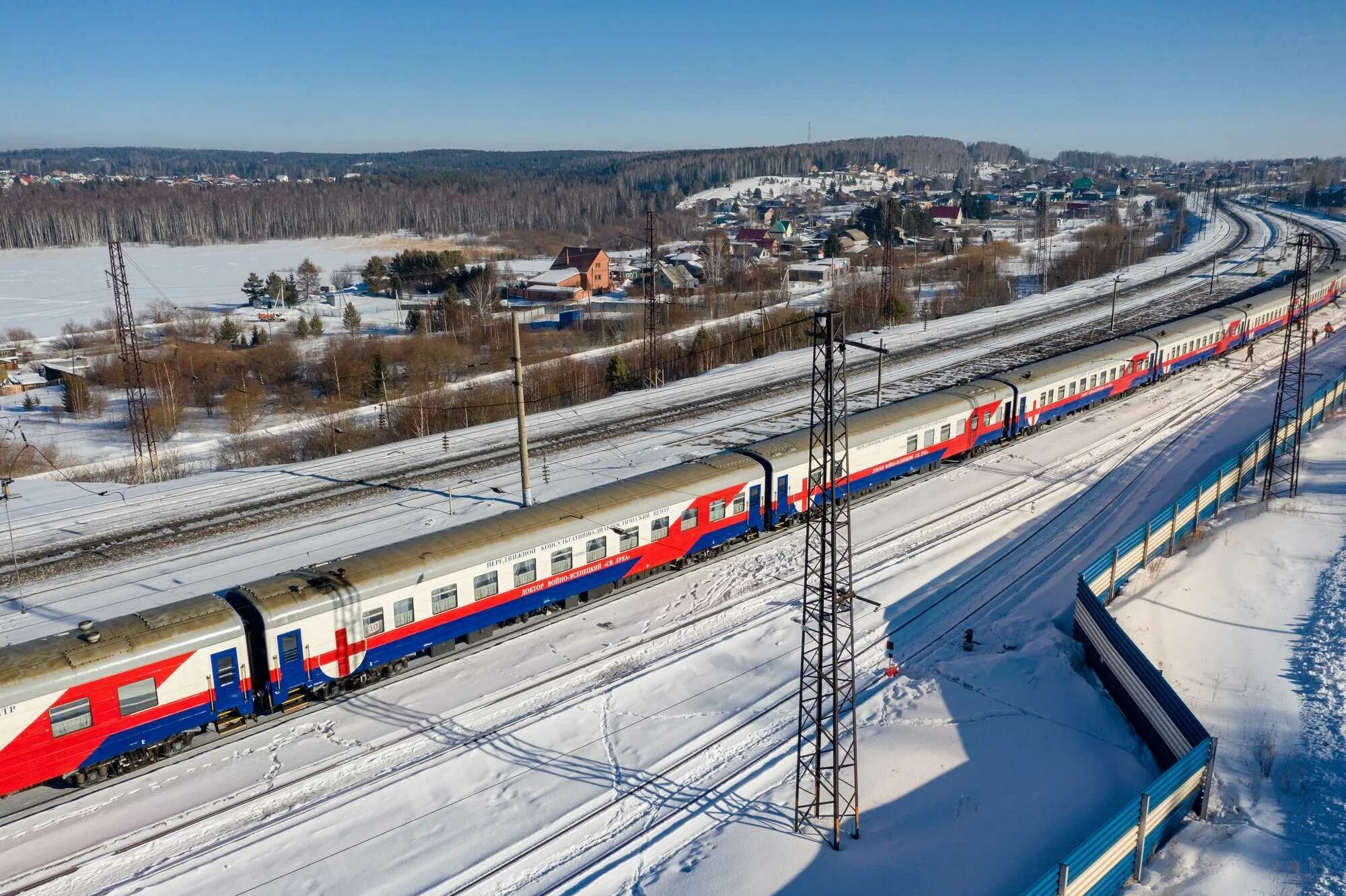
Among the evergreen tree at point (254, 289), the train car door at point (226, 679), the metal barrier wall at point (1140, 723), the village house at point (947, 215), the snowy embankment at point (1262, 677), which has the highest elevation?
the village house at point (947, 215)

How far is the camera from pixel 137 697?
1722cm

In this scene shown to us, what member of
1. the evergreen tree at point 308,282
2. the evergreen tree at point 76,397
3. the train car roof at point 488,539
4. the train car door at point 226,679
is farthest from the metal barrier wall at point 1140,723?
the evergreen tree at point 308,282

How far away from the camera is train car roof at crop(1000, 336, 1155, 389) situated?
41062 mm

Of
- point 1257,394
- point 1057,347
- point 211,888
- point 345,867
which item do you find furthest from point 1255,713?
point 1057,347

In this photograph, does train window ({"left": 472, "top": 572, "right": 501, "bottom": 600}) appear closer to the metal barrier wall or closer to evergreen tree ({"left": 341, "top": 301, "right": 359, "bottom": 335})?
the metal barrier wall

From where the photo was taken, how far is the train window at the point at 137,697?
17.0m

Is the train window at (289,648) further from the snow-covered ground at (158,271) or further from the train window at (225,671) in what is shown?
the snow-covered ground at (158,271)

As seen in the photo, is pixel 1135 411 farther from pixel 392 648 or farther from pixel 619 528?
pixel 392 648

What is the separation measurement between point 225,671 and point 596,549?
9.48 meters

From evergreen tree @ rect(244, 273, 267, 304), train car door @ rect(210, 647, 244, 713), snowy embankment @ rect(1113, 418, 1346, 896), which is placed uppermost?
evergreen tree @ rect(244, 273, 267, 304)

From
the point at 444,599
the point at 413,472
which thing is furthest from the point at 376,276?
the point at 444,599

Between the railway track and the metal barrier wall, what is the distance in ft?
62.0

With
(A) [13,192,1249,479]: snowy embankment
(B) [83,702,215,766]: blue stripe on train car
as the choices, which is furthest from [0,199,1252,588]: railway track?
(B) [83,702,215,766]: blue stripe on train car

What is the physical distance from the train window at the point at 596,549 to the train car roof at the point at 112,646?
29.0 feet
